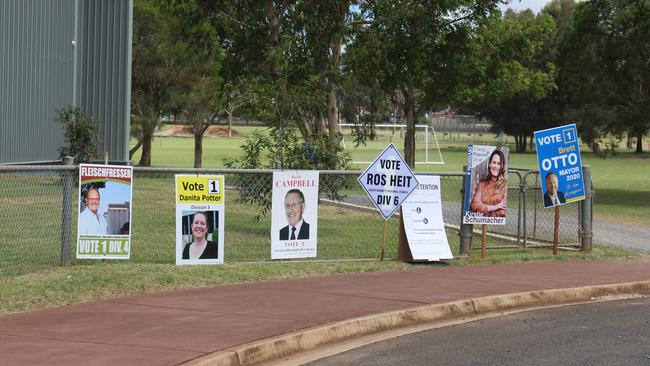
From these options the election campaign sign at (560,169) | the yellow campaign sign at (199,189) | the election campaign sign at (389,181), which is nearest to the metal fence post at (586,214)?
the election campaign sign at (560,169)

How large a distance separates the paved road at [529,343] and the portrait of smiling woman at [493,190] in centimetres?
376

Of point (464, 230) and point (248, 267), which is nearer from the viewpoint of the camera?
point (248, 267)

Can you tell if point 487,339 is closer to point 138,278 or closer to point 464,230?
point 138,278

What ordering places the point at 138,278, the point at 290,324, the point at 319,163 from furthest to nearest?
the point at 319,163 < the point at 138,278 < the point at 290,324

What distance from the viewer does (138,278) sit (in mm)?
10703

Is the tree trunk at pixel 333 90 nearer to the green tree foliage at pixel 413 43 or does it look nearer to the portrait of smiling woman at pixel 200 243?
the green tree foliage at pixel 413 43

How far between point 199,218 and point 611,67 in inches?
1050

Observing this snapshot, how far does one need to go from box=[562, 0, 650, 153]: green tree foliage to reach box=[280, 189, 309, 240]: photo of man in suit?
23.8 meters

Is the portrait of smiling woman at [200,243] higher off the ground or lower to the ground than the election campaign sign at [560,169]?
lower

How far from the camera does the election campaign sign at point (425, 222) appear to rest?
13.5m

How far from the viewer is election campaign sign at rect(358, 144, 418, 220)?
43.3 feet

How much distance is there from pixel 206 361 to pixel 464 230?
317 inches

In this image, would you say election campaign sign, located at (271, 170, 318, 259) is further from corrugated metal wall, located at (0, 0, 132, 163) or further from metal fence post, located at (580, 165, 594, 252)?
corrugated metal wall, located at (0, 0, 132, 163)

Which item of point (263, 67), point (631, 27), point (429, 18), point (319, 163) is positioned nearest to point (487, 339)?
point (319, 163)
